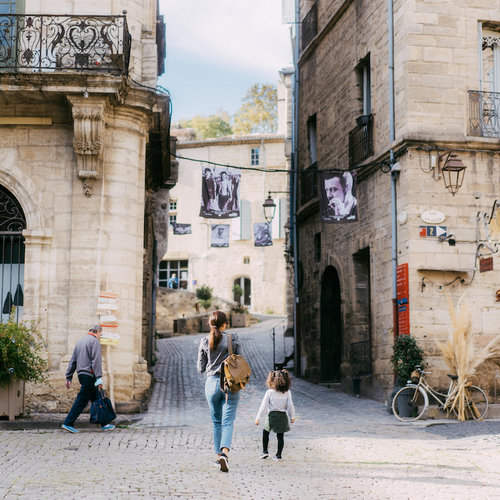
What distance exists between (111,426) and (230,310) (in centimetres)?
2675

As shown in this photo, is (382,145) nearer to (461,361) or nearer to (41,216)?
(461,361)

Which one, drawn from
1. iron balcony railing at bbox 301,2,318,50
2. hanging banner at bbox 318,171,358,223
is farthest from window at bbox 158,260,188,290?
hanging banner at bbox 318,171,358,223

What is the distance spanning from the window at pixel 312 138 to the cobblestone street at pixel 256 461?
9320 mm

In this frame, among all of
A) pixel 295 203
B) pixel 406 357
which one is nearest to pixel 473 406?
pixel 406 357

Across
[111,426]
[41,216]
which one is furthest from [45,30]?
[111,426]

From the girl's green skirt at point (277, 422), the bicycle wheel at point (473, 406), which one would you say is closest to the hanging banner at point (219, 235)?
the bicycle wheel at point (473, 406)

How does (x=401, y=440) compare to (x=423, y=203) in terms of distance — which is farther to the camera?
(x=423, y=203)

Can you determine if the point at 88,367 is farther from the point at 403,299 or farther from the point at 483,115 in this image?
the point at 483,115

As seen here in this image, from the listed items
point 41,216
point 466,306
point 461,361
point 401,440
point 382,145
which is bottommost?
point 401,440

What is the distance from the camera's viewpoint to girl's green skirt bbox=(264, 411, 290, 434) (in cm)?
925

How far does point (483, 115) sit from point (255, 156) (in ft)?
113

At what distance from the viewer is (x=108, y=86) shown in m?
13.1

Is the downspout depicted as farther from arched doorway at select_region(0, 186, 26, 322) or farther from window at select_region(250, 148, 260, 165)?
window at select_region(250, 148, 260, 165)

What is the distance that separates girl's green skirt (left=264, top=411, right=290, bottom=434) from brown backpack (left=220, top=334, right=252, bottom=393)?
3.19 ft
